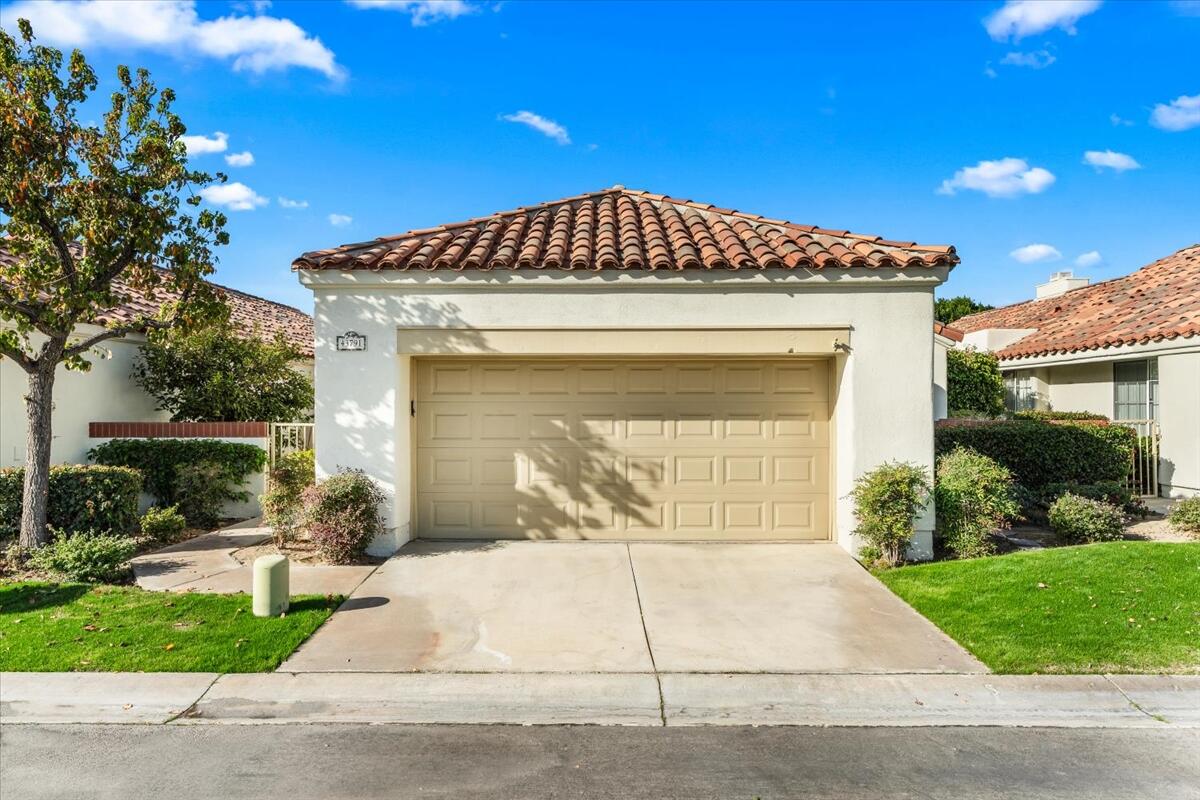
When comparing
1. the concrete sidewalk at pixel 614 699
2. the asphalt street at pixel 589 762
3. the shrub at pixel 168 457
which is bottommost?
the asphalt street at pixel 589 762

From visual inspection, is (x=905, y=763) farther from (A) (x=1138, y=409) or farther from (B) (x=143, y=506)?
(A) (x=1138, y=409)

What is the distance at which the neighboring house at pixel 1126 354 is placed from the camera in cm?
1137

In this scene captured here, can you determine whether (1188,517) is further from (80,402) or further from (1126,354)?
(80,402)

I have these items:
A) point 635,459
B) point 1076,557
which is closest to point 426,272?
point 635,459

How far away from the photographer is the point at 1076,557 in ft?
23.9

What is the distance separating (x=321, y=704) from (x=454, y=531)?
4.45m

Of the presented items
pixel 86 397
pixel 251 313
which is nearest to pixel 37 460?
pixel 86 397

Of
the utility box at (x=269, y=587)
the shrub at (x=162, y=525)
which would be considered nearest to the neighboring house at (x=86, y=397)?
the shrub at (x=162, y=525)

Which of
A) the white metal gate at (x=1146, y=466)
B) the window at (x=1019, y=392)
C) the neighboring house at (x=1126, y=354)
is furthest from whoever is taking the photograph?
the window at (x=1019, y=392)

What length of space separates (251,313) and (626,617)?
15.3m

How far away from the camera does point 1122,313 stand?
47.8ft

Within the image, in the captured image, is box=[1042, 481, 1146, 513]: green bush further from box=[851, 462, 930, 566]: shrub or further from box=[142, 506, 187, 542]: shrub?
box=[142, 506, 187, 542]: shrub

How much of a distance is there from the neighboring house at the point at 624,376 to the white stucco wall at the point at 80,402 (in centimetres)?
503

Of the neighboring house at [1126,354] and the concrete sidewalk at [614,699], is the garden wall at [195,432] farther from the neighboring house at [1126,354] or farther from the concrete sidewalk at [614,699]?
the neighboring house at [1126,354]
